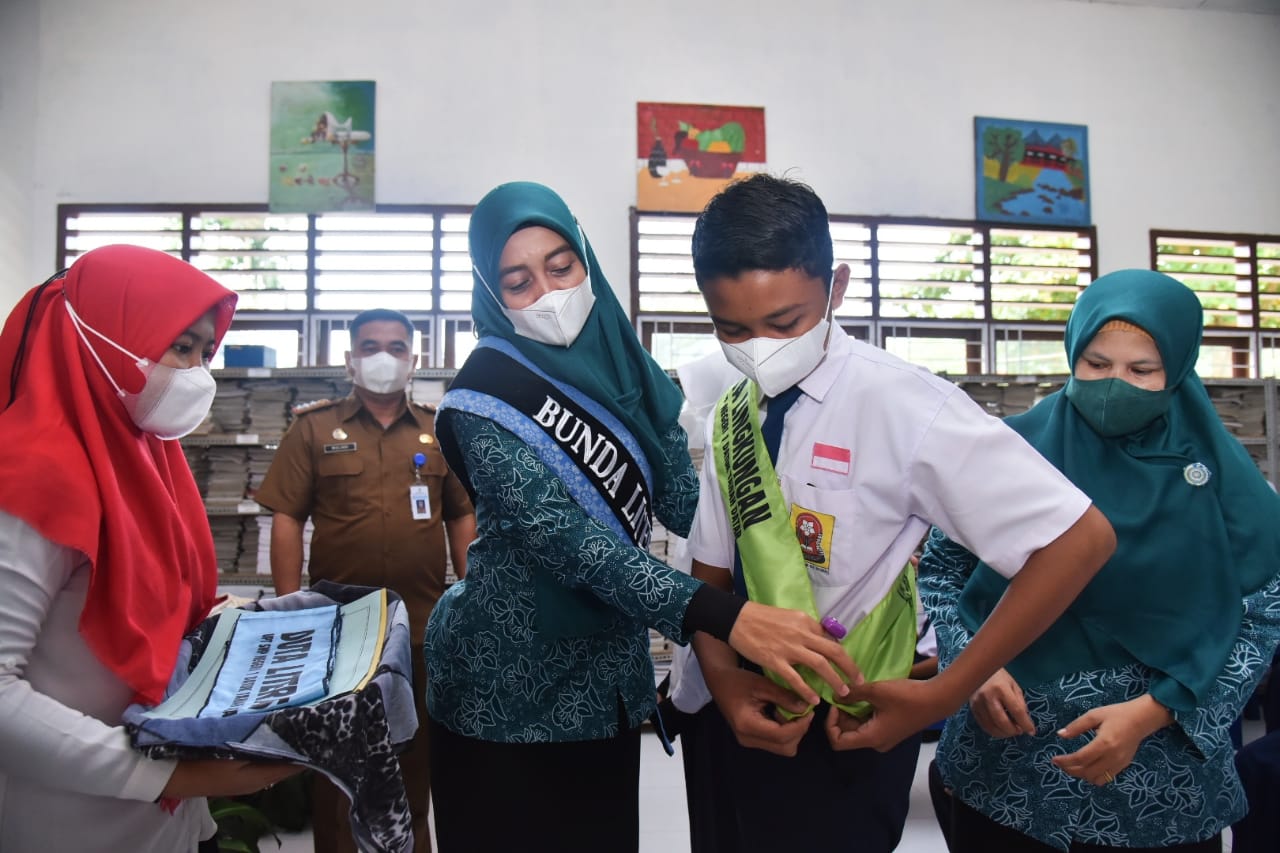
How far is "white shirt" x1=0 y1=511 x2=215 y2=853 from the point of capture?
920 millimetres

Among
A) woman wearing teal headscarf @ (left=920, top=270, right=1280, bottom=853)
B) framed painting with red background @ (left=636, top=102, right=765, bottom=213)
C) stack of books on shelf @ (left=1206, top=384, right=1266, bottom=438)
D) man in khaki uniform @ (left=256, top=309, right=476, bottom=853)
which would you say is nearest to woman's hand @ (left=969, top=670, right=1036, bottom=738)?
woman wearing teal headscarf @ (left=920, top=270, right=1280, bottom=853)

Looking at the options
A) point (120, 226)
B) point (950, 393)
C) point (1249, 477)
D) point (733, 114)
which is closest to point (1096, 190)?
point (733, 114)

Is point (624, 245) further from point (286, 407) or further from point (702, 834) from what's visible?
point (702, 834)

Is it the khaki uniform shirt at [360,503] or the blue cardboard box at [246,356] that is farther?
the blue cardboard box at [246,356]

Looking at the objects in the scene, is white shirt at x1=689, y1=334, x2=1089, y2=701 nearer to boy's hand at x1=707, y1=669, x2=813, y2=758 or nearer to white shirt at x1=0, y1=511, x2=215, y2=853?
boy's hand at x1=707, y1=669, x2=813, y2=758

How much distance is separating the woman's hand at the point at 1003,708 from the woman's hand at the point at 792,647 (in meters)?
0.33

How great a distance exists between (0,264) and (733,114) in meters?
4.80

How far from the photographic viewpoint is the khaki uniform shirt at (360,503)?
280 centimetres

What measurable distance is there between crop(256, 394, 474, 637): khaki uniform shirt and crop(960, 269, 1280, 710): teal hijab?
211 cm

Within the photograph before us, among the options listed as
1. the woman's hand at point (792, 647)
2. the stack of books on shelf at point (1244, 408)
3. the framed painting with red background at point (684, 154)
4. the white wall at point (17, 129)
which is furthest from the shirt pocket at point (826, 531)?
the white wall at point (17, 129)

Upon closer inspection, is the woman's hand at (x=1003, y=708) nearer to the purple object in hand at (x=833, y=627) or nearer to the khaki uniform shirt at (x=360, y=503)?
the purple object in hand at (x=833, y=627)

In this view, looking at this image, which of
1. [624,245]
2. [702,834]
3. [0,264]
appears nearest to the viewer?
[702,834]

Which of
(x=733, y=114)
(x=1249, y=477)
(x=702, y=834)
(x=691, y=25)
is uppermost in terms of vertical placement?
(x=691, y=25)

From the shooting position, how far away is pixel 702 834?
43.2 inches
